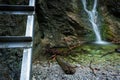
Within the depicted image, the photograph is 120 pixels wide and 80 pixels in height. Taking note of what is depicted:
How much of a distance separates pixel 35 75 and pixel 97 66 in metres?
1.55

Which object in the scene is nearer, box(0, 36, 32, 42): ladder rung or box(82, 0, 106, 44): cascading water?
box(0, 36, 32, 42): ladder rung

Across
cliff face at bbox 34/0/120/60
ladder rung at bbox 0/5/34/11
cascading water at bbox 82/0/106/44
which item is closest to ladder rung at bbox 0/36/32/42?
ladder rung at bbox 0/5/34/11

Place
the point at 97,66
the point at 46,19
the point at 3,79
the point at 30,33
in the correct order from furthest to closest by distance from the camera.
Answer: the point at 46,19
the point at 97,66
the point at 3,79
the point at 30,33

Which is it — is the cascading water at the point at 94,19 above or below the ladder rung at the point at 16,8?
below

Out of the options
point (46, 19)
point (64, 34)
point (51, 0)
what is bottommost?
point (64, 34)

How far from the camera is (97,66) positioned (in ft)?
16.5

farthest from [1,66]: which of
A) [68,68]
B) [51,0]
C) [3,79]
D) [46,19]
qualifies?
[51,0]

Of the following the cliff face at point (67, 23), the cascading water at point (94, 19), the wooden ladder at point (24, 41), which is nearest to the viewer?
the wooden ladder at point (24, 41)

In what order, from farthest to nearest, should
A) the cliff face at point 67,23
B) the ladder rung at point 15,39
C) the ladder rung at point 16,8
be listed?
the cliff face at point 67,23 < the ladder rung at point 16,8 < the ladder rung at point 15,39

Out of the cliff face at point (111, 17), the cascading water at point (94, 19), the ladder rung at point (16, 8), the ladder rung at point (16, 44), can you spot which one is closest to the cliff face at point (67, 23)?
the cliff face at point (111, 17)

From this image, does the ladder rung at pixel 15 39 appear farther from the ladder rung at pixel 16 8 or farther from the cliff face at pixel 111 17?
the cliff face at pixel 111 17

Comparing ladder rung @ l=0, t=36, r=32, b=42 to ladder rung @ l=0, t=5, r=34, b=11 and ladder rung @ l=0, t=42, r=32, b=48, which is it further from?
ladder rung @ l=0, t=5, r=34, b=11

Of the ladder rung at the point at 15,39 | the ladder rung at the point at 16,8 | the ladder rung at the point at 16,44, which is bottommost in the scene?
the ladder rung at the point at 16,44

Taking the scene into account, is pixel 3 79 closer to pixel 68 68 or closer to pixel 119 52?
pixel 68 68
